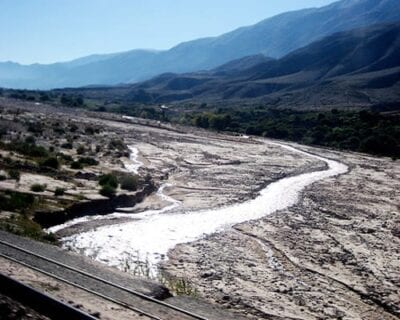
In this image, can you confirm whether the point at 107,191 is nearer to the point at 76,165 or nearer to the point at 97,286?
the point at 76,165

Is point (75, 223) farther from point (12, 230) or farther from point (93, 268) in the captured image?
point (93, 268)

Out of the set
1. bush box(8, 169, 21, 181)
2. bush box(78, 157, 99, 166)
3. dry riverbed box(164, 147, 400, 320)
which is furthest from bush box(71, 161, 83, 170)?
dry riverbed box(164, 147, 400, 320)

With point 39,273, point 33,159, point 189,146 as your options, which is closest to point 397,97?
point 189,146

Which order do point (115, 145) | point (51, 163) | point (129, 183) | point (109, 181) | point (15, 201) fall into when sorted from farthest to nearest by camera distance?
point (115, 145) < point (51, 163) < point (129, 183) < point (109, 181) < point (15, 201)

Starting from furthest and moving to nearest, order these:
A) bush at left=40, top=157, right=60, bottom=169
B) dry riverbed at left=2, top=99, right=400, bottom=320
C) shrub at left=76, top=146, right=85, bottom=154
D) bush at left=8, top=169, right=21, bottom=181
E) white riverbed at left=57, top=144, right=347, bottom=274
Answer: shrub at left=76, top=146, right=85, bottom=154, bush at left=40, top=157, right=60, bottom=169, bush at left=8, top=169, right=21, bottom=181, white riverbed at left=57, top=144, right=347, bottom=274, dry riverbed at left=2, top=99, right=400, bottom=320

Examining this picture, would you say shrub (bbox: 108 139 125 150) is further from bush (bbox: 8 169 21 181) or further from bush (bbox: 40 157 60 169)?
bush (bbox: 8 169 21 181)

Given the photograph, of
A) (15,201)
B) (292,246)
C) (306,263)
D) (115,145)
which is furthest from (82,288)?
(115,145)

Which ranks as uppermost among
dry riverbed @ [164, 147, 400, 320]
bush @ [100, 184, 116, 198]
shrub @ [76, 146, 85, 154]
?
shrub @ [76, 146, 85, 154]
